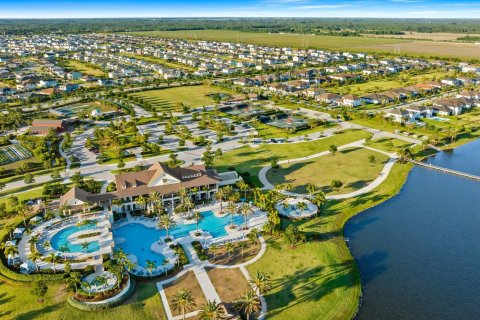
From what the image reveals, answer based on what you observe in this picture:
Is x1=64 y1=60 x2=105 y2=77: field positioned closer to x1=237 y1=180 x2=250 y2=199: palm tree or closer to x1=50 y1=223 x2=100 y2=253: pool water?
x1=237 y1=180 x2=250 y2=199: palm tree

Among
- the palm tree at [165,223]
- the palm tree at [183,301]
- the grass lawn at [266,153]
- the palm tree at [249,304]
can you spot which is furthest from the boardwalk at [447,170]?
the palm tree at [183,301]

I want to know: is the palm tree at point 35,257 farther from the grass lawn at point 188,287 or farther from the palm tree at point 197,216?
the palm tree at point 197,216


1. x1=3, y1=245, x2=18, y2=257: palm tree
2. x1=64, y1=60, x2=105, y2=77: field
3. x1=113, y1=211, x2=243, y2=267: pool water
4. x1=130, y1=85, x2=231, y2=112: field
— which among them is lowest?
x1=113, y1=211, x2=243, y2=267: pool water

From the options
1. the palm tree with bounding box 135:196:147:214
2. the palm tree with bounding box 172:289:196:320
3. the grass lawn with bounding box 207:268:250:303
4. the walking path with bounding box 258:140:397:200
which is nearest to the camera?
the palm tree with bounding box 172:289:196:320

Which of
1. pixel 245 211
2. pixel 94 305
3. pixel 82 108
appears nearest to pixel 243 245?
pixel 245 211

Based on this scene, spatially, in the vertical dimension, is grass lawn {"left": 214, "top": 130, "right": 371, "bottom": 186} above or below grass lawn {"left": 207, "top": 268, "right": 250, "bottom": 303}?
above

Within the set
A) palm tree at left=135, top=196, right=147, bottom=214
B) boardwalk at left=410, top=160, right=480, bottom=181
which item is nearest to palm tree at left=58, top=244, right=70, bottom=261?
palm tree at left=135, top=196, right=147, bottom=214

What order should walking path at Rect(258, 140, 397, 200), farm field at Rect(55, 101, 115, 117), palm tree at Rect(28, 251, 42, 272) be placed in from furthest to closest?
farm field at Rect(55, 101, 115, 117)
walking path at Rect(258, 140, 397, 200)
palm tree at Rect(28, 251, 42, 272)
